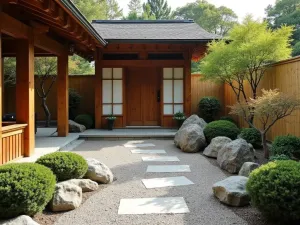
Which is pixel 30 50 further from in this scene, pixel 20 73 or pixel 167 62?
pixel 167 62

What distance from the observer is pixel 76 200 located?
3564 millimetres

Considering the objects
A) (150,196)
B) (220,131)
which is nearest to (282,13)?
(220,131)

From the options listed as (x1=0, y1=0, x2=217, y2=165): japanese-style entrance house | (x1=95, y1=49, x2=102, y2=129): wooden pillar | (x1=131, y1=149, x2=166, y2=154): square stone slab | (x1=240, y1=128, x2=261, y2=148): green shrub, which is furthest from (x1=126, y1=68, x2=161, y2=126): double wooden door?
(x1=240, y1=128, x2=261, y2=148): green shrub

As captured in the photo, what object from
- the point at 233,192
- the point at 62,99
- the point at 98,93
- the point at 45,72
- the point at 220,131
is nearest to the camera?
the point at 233,192

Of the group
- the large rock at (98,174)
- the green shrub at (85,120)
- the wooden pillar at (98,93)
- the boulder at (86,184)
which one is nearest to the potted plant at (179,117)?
the wooden pillar at (98,93)

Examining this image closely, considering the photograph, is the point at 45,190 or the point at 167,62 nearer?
the point at 45,190

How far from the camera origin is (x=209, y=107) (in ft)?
35.2

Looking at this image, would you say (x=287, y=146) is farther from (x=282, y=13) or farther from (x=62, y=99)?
(x=282, y=13)

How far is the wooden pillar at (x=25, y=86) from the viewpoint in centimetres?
568

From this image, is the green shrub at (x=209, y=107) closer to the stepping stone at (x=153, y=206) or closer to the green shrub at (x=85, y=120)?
the green shrub at (x=85, y=120)

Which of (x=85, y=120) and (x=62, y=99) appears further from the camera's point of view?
(x=85, y=120)

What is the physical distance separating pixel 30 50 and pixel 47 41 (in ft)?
4.28

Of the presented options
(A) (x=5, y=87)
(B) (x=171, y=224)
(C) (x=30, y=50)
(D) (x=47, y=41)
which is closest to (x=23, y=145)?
(C) (x=30, y=50)

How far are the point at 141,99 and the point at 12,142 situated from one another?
6.36 meters
